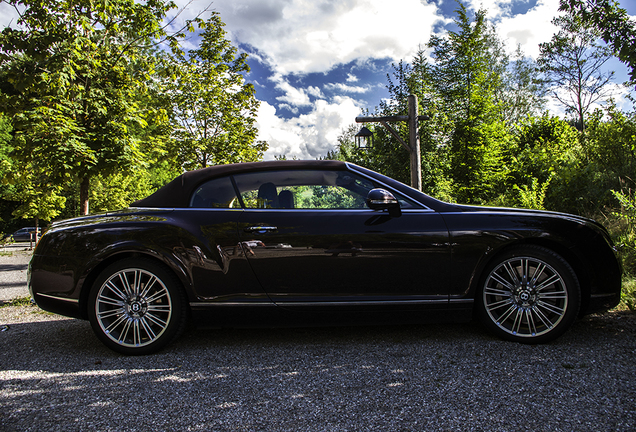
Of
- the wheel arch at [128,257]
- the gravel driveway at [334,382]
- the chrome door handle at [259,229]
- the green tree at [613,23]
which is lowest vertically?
the gravel driveway at [334,382]

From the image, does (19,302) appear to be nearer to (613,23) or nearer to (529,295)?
(529,295)

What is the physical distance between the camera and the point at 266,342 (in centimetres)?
311

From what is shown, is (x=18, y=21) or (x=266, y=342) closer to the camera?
(x=266, y=342)

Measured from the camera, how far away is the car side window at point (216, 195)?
3023 mm

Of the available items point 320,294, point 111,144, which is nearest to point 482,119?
point 111,144

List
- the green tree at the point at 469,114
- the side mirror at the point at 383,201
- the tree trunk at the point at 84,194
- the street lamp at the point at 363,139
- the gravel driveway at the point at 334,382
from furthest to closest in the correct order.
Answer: the green tree at the point at 469,114, the street lamp at the point at 363,139, the tree trunk at the point at 84,194, the side mirror at the point at 383,201, the gravel driveway at the point at 334,382

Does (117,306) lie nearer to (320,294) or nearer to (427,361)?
(320,294)

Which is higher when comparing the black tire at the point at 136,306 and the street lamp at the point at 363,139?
the street lamp at the point at 363,139

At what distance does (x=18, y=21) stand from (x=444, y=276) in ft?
22.1

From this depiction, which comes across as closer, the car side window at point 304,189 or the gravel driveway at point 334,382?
the gravel driveway at point 334,382

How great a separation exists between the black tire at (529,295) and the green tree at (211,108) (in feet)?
31.0

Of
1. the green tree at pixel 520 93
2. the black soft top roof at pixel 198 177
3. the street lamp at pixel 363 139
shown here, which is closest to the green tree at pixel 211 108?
the street lamp at pixel 363 139

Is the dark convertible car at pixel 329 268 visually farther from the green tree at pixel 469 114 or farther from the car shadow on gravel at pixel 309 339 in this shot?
the green tree at pixel 469 114

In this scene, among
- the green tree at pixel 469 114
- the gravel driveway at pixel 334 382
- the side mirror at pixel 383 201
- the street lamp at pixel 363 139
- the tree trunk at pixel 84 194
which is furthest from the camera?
the green tree at pixel 469 114
